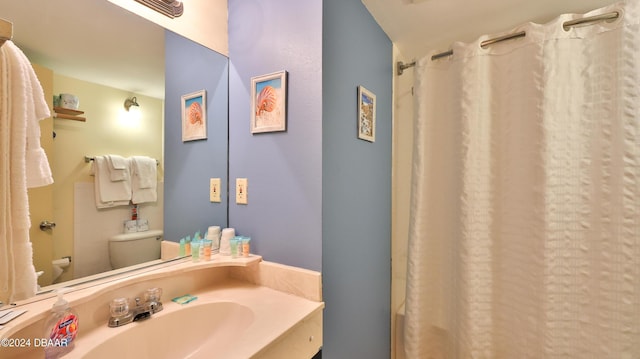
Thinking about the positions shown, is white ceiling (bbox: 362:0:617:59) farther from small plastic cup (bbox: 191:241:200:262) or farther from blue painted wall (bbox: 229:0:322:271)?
small plastic cup (bbox: 191:241:200:262)

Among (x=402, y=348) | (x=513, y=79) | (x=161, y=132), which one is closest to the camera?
(x=161, y=132)

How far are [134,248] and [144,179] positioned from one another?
0.83 feet

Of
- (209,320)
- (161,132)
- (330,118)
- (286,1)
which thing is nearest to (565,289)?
(330,118)

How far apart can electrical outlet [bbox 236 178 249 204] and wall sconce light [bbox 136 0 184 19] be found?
0.70 m

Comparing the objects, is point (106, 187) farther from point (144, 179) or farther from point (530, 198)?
point (530, 198)

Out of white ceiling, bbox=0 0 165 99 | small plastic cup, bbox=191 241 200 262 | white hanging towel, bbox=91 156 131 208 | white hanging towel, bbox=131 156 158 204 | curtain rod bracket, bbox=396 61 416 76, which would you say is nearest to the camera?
white ceiling, bbox=0 0 165 99

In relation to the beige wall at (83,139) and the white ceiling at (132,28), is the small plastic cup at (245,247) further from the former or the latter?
the white ceiling at (132,28)

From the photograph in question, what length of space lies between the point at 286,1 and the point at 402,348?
1.95 metres

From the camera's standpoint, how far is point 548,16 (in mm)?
1296

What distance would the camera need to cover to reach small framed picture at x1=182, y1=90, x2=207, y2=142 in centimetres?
113

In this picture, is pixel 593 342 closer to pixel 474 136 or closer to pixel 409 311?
pixel 409 311

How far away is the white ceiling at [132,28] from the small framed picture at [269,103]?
367mm

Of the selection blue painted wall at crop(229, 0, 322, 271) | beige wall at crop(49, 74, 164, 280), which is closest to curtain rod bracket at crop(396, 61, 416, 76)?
A: blue painted wall at crop(229, 0, 322, 271)

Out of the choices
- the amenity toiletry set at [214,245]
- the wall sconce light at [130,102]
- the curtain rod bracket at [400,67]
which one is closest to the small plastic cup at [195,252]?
the amenity toiletry set at [214,245]
